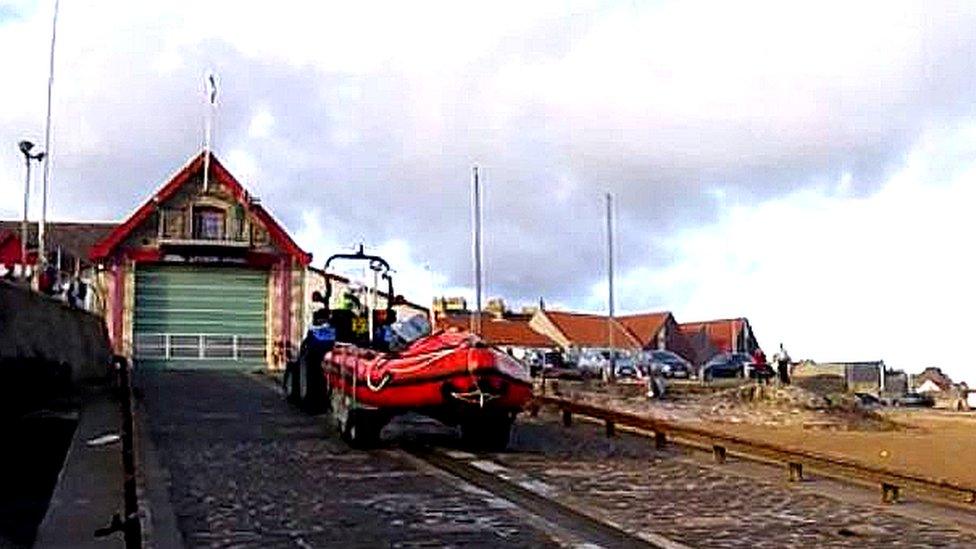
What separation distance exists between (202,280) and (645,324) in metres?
64.9

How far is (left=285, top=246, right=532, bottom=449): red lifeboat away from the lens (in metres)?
18.6

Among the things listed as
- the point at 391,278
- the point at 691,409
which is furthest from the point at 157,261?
the point at 391,278

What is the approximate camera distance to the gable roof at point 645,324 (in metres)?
108

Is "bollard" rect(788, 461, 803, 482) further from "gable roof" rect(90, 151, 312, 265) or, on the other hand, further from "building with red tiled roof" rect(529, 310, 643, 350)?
"building with red tiled roof" rect(529, 310, 643, 350)

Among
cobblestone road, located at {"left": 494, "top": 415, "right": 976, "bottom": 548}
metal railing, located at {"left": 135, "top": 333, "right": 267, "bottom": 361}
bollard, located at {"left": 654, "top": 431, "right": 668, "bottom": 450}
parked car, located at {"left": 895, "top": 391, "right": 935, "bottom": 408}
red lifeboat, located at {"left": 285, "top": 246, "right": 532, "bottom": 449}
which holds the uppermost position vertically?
metal railing, located at {"left": 135, "top": 333, "right": 267, "bottom": 361}

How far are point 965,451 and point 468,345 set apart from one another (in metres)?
11.5

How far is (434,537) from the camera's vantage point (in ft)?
40.9

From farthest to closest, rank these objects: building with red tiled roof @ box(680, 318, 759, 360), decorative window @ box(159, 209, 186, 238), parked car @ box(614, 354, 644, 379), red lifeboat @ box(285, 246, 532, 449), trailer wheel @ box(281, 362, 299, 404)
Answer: building with red tiled roof @ box(680, 318, 759, 360) < parked car @ box(614, 354, 644, 379) < decorative window @ box(159, 209, 186, 238) < trailer wheel @ box(281, 362, 299, 404) < red lifeboat @ box(285, 246, 532, 449)

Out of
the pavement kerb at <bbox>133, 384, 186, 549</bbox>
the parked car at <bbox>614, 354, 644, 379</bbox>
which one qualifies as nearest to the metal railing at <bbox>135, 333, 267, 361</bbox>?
the parked car at <bbox>614, 354, 644, 379</bbox>

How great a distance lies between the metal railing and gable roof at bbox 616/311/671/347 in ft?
187

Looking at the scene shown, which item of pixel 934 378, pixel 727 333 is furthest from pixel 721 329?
pixel 934 378

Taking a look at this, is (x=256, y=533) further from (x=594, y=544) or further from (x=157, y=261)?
(x=157, y=261)

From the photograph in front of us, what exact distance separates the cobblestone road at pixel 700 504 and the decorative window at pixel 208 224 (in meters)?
32.9

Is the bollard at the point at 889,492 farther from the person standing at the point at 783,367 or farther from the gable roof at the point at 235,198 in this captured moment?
the gable roof at the point at 235,198
